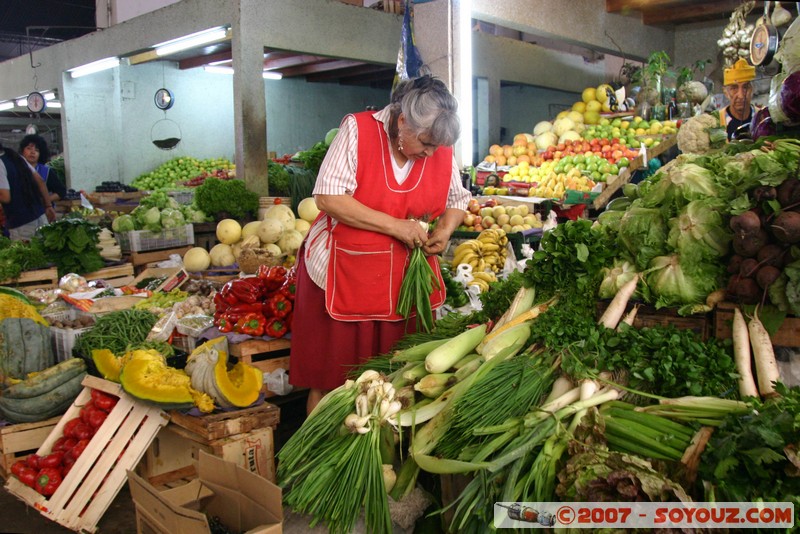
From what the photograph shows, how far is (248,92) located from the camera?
764 centimetres

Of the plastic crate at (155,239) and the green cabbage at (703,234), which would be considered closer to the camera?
the green cabbage at (703,234)

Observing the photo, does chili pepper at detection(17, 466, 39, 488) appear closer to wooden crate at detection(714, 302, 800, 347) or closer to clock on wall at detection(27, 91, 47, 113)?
wooden crate at detection(714, 302, 800, 347)

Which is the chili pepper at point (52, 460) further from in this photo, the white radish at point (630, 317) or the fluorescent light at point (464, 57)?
the fluorescent light at point (464, 57)

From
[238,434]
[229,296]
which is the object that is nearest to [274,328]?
[229,296]

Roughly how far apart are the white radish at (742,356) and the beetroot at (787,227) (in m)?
0.28

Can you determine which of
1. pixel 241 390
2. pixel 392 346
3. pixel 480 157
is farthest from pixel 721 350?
pixel 480 157

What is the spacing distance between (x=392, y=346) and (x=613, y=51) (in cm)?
894

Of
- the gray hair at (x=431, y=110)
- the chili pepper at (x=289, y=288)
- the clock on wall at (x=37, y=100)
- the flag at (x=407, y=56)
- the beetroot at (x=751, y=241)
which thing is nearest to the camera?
the beetroot at (x=751, y=241)

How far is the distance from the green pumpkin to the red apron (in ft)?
6.60

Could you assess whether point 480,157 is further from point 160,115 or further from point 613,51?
point 160,115

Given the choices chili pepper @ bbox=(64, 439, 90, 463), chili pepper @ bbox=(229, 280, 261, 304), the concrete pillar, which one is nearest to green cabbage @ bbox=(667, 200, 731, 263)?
chili pepper @ bbox=(229, 280, 261, 304)

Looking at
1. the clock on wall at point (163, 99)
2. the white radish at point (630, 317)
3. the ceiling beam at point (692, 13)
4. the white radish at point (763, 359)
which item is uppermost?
the ceiling beam at point (692, 13)

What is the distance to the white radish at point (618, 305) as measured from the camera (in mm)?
2328

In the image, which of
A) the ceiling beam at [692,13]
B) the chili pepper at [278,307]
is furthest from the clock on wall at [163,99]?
the chili pepper at [278,307]
